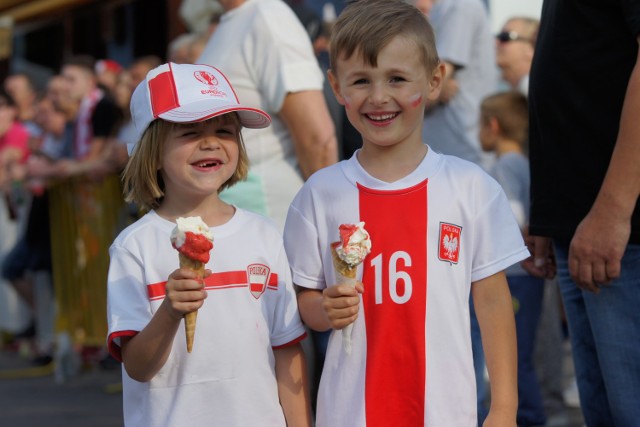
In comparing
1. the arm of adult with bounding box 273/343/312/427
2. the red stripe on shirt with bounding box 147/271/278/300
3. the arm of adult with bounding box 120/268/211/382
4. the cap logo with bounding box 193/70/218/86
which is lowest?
the arm of adult with bounding box 273/343/312/427

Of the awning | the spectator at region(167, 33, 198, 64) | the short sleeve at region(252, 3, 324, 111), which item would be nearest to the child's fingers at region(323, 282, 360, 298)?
the short sleeve at region(252, 3, 324, 111)

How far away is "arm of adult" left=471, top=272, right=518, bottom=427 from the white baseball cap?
91 cm

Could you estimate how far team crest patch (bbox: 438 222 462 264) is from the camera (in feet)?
11.3

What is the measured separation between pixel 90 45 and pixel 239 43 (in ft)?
55.2

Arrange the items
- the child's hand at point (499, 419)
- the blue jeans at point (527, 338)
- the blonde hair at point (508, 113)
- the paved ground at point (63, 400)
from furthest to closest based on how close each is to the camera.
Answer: the paved ground at point (63, 400) → the blonde hair at point (508, 113) → the blue jeans at point (527, 338) → the child's hand at point (499, 419)

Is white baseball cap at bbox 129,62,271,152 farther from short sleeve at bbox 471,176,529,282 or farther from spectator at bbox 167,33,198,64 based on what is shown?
spectator at bbox 167,33,198,64

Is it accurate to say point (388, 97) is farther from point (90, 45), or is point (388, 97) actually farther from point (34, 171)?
point (90, 45)

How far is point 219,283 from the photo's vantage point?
358 centimetres

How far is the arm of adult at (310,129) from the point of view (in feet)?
15.2

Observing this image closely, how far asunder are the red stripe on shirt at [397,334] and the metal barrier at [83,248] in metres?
5.95

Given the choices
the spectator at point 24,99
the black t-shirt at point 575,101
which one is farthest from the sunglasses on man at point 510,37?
the spectator at point 24,99

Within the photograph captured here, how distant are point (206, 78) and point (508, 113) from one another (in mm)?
3464

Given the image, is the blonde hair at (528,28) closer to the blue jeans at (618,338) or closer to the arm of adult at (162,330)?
the blue jeans at (618,338)

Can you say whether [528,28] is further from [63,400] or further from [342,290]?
[342,290]
